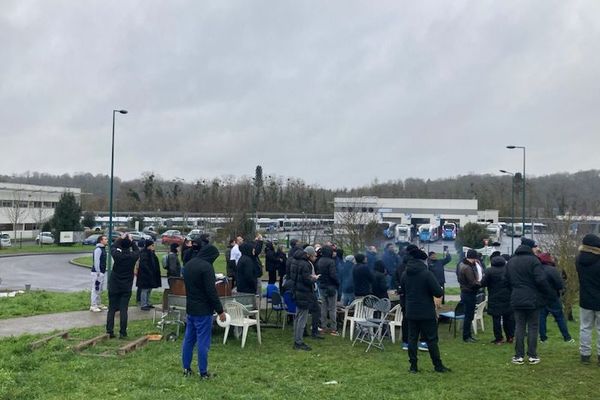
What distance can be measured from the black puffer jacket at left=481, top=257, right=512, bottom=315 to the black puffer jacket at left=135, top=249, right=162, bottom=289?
7283mm

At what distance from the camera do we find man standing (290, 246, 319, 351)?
29.6 ft

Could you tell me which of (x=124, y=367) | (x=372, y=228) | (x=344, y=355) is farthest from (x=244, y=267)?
(x=372, y=228)

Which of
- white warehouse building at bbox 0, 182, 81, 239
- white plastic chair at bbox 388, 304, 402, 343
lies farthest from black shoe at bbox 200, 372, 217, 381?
white warehouse building at bbox 0, 182, 81, 239

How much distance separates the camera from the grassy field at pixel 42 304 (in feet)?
40.3

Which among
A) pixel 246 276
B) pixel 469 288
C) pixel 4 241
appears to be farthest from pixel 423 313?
pixel 4 241

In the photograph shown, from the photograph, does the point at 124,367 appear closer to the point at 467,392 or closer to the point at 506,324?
the point at 467,392

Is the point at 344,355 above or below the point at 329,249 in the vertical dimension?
below

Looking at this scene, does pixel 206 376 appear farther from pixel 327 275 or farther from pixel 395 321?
pixel 395 321

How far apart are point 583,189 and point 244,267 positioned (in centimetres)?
8374

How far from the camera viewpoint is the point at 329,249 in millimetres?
10703

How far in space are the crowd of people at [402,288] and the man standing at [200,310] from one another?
0.04 feet

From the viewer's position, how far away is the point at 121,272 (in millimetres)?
9641

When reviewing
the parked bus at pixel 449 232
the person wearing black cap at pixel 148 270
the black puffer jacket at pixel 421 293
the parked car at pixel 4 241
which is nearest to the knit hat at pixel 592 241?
the black puffer jacket at pixel 421 293

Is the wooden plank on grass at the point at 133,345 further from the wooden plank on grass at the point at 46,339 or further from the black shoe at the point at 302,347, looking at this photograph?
the black shoe at the point at 302,347
